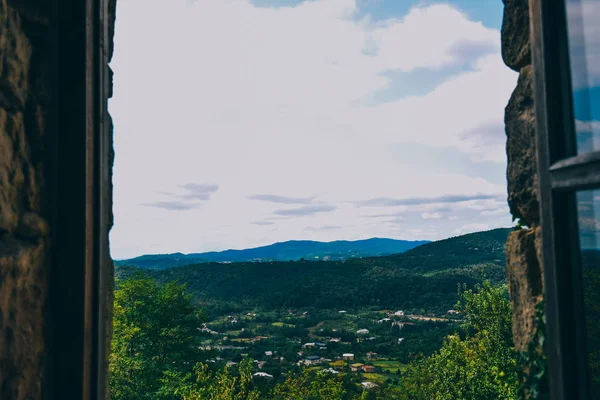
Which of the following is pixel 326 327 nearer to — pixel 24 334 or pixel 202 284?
pixel 202 284

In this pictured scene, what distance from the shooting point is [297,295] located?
38562 millimetres

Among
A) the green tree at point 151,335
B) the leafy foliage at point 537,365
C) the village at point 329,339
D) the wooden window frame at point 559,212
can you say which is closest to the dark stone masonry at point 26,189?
the wooden window frame at point 559,212

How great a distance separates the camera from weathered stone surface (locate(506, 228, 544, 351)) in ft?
6.06

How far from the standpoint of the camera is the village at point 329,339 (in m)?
23.3

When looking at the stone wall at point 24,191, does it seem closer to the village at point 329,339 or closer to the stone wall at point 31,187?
the stone wall at point 31,187

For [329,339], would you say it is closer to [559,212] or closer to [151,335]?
[151,335]

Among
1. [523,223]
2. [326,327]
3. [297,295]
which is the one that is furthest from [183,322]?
[297,295]

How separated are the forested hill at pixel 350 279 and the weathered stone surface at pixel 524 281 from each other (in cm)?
3355

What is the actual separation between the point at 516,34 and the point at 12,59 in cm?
181

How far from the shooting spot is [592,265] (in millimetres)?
1392

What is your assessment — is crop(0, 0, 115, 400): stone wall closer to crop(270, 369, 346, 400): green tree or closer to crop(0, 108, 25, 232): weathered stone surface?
crop(0, 108, 25, 232): weathered stone surface

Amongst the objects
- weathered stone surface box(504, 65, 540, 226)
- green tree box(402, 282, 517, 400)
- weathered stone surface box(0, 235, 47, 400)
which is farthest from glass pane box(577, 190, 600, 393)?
green tree box(402, 282, 517, 400)

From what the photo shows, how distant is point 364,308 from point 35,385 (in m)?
38.5

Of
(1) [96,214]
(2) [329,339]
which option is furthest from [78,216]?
(2) [329,339]
